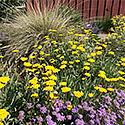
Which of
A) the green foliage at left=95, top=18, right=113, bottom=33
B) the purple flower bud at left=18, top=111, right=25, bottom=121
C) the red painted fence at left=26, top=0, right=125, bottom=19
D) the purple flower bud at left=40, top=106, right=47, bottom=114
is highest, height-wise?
the red painted fence at left=26, top=0, right=125, bottom=19

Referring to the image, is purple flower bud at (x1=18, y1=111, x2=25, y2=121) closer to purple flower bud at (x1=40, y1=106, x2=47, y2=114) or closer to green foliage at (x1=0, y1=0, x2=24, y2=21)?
purple flower bud at (x1=40, y1=106, x2=47, y2=114)

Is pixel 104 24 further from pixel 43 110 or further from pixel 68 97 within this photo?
pixel 43 110

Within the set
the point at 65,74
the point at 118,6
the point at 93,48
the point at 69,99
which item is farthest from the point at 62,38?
the point at 118,6

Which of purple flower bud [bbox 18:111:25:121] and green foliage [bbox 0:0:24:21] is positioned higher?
green foliage [bbox 0:0:24:21]

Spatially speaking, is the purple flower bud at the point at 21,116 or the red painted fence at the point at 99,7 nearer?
the purple flower bud at the point at 21,116

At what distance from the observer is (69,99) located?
11.2 feet

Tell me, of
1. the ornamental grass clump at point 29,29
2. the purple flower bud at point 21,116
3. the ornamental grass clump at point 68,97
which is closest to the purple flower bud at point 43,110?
the ornamental grass clump at point 68,97

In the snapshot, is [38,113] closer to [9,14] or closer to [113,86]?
[113,86]

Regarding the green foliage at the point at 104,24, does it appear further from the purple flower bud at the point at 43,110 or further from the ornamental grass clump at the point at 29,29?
the purple flower bud at the point at 43,110

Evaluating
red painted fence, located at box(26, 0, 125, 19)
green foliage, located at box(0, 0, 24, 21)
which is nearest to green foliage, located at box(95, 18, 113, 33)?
red painted fence, located at box(26, 0, 125, 19)

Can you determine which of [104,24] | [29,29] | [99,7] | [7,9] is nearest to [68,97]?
[29,29]

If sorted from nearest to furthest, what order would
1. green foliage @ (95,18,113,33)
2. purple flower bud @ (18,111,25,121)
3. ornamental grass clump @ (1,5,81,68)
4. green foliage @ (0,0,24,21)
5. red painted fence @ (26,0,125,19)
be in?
purple flower bud @ (18,111,25,121)
ornamental grass clump @ (1,5,81,68)
green foliage @ (0,0,24,21)
green foliage @ (95,18,113,33)
red painted fence @ (26,0,125,19)

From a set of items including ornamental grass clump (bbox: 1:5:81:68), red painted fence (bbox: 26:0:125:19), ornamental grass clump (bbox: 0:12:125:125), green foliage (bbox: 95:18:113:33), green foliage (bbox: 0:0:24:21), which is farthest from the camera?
red painted fence (bbox: 26:0:125:19)

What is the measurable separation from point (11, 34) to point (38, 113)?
2.81 meters
